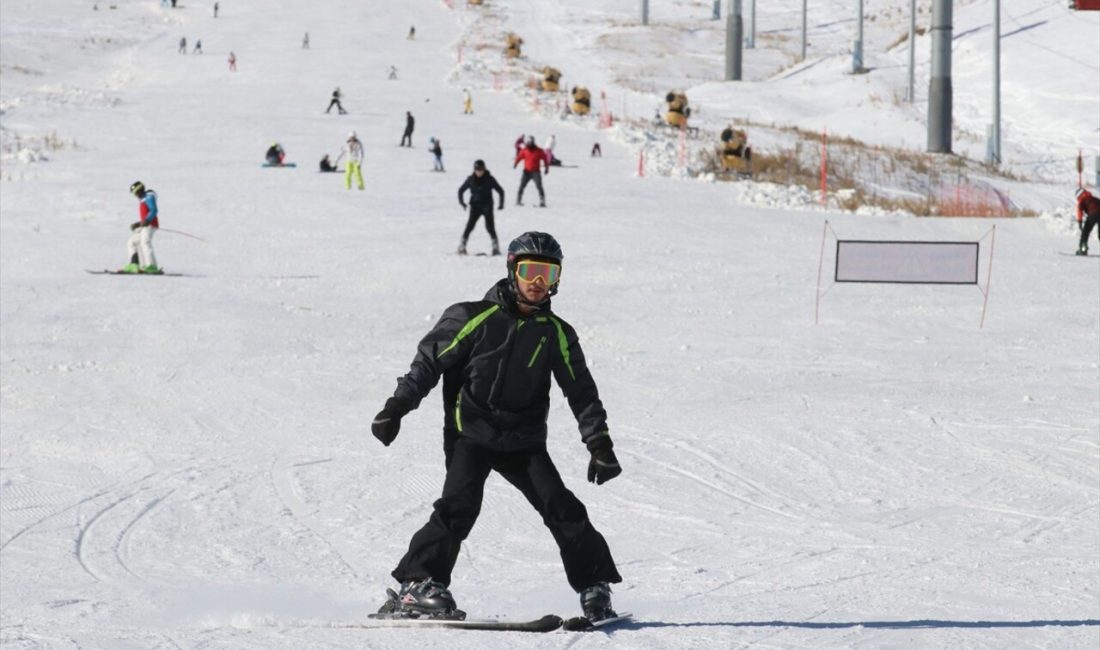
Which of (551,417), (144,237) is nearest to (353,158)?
(144,237)

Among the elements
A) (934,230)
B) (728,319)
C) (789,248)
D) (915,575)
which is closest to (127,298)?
(728,319)

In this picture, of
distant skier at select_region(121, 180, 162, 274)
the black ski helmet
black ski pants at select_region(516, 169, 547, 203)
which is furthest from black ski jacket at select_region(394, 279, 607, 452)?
black ski pants at select_region(516, 169, 547, 203)

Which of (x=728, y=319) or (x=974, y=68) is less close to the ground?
(x=974, y=68)

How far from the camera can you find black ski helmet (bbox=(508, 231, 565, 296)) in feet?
18.0

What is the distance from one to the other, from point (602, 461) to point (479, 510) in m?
0.57

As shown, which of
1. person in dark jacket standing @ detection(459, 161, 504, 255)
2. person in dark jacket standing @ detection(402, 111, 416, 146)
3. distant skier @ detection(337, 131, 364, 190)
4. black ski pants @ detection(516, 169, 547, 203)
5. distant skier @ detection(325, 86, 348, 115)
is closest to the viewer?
person in dark jacket standing @ detection(459, 161, 504, 255)

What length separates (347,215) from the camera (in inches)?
1000

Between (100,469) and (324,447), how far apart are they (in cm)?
163

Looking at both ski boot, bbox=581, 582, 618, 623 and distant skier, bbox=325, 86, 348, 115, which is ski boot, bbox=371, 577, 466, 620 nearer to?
ski boot, bbox=581, 582, 618, 623

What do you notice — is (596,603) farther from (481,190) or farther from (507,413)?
(481,190)

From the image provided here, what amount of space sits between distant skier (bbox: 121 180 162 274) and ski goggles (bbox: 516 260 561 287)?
14.3 meters

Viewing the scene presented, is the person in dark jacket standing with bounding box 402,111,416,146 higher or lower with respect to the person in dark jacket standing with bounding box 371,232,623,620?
higher

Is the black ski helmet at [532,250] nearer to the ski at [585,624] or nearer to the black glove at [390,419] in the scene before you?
the black glove at [390,419]

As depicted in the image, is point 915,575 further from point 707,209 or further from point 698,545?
point 707,209
